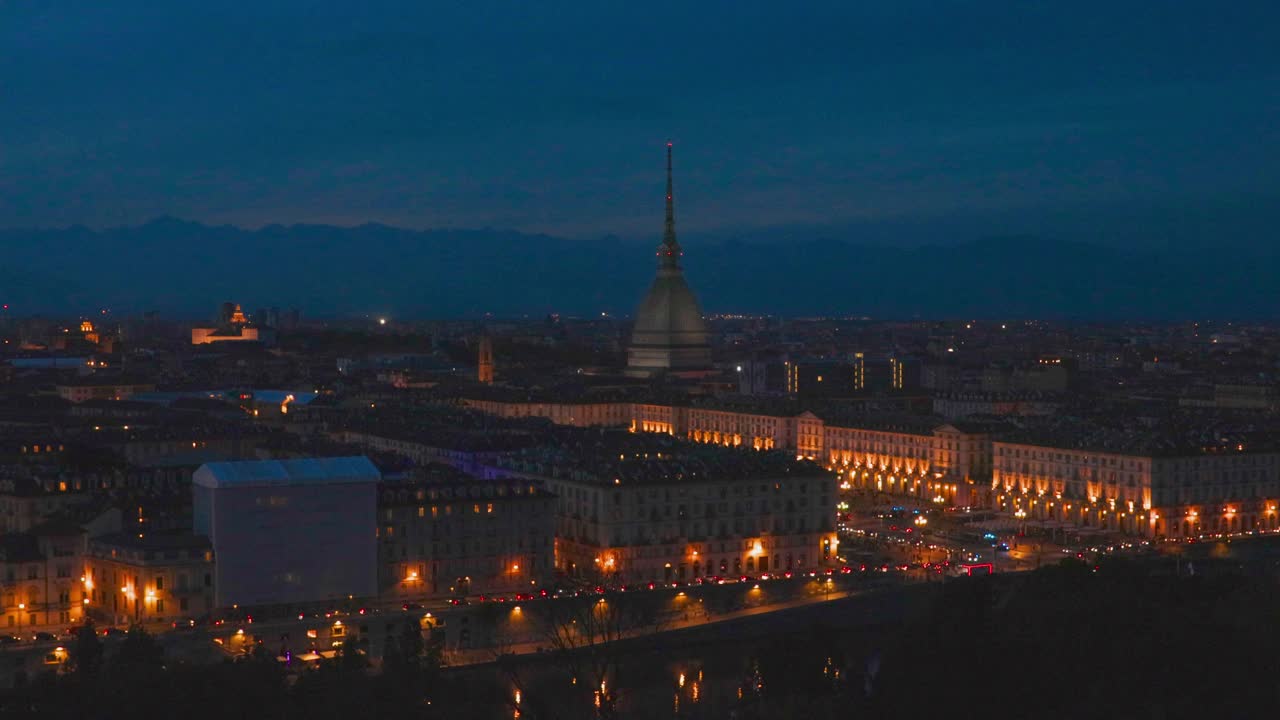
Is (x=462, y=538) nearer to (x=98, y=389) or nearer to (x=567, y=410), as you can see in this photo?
(x=567, y=410)

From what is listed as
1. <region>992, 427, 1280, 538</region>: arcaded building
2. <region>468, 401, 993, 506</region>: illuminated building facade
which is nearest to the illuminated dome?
<region>468, 401, 993, 506</region>: illuminated building facade

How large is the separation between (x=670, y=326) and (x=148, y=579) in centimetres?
5361

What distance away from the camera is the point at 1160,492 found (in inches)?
1719

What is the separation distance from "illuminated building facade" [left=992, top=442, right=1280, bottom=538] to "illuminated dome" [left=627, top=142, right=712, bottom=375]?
37257 mm

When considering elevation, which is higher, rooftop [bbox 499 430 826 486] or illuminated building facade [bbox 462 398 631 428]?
rooftop [bbox 499 430 826 486]

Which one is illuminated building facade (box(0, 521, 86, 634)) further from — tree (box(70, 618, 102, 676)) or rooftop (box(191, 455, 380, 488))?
tree (box(70, 618, 102, 676))

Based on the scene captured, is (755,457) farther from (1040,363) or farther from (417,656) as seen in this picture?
(1040,363)

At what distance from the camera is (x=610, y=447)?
1809 inches

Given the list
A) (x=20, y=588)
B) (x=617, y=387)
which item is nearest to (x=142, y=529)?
(x=20, y=588)

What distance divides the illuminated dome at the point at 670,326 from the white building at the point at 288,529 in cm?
4972

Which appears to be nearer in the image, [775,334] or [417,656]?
[417,656]

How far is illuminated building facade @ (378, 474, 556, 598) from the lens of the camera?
3419 cm

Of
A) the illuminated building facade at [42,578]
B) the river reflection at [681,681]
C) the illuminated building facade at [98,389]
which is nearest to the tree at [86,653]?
the illuminated building facade at [42,578]

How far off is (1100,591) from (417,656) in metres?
10.4
